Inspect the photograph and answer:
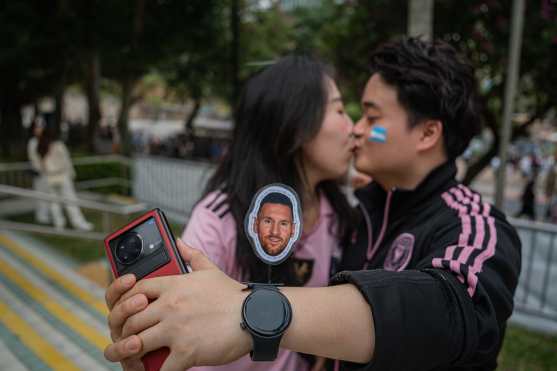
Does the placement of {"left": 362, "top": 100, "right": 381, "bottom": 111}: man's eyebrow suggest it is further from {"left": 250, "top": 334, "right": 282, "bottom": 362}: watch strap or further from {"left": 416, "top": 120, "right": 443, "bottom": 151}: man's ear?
{"left": 250, "top": 334, "right": 282, "bottom": 362}: watch strap

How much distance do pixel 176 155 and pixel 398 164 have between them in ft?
67.7

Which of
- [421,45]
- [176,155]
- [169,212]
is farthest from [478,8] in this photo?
[176,155]

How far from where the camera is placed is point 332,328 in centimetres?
77

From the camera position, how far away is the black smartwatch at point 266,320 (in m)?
0.75

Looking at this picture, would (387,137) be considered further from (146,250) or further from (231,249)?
(146,250)

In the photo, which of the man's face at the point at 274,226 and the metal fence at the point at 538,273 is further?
the metal fence at the point at 538,273

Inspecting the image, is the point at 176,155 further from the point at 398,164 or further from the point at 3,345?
the point at 398,164

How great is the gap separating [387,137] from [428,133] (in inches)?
5.5

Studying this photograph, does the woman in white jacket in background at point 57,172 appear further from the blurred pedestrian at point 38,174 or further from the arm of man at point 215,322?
the arm of man at point 215,322

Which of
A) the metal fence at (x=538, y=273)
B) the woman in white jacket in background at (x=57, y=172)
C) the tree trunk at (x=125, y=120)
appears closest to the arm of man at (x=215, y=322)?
the metal fence at (x=538, y=273)

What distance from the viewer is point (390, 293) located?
31.5 inches

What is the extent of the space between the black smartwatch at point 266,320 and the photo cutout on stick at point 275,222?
75mm

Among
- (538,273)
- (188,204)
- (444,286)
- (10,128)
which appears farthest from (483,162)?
(10,128)

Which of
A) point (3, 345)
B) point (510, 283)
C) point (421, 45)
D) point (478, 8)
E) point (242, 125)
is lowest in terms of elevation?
point (3, 345)
